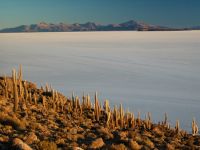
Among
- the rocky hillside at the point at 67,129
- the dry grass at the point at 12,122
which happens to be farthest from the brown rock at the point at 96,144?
the dry grass at the point at 12,122

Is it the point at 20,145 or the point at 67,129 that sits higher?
the point at 20,145

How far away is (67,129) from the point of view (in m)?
15.5

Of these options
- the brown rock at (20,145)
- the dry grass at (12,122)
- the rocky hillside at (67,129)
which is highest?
the brown rock at (20,145)

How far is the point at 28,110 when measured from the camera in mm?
18141

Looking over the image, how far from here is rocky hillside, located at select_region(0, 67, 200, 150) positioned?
12531 mm

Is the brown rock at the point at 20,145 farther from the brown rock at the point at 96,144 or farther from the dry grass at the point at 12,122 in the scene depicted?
the brown rock at the point at 96,144

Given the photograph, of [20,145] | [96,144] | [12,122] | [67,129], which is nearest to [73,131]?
[67,129]

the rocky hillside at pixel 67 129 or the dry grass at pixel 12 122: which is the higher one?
the dry grass at pixel 12 122

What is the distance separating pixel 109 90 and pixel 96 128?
2172 centimetres

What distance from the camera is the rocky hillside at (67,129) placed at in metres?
12.5

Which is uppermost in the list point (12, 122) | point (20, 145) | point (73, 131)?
point (20, 145)

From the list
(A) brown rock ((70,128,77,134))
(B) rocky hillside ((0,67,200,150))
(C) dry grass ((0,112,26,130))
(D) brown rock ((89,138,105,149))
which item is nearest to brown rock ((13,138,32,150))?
(B) rocky hillside ((0,67,200,150))

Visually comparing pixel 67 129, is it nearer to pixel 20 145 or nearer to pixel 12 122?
pixel 12 122

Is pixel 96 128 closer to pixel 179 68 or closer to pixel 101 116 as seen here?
pixel 101 116
